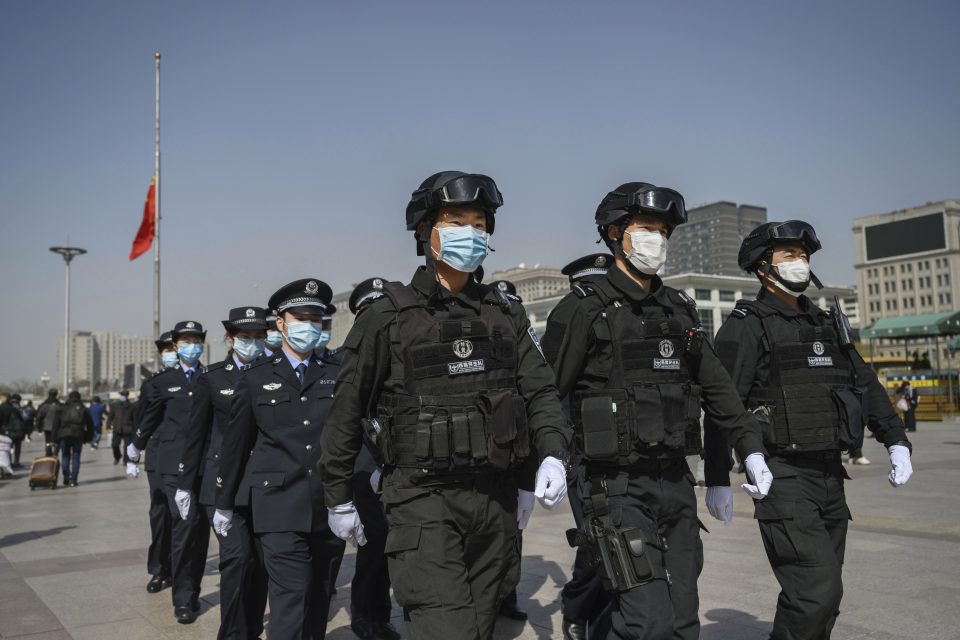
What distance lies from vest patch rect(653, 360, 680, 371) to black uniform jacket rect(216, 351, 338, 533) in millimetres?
1981

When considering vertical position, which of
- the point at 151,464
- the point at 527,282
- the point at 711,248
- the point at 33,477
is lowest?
the point at 33,477

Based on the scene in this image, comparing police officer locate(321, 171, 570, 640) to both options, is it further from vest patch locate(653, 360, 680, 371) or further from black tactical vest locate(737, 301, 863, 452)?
black tactical vest locate(737, 301, 863, 452)

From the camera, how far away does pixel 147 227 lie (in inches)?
1164

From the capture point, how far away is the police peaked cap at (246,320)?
22.9 feet

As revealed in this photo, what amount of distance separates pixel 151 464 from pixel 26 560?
2363 mm

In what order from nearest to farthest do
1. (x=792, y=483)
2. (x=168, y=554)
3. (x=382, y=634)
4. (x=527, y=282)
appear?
(x=792, y=483)
(x=382, y=634)
(x=168, y=554)
(x=527, y=282)

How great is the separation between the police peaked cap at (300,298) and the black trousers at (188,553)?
201 cm

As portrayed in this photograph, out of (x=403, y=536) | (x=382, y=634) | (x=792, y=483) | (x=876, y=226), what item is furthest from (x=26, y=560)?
(x=876, y=226)

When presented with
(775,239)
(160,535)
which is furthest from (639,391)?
(160,535)

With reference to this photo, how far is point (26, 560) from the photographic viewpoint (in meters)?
9.45

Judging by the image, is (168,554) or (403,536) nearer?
(403,536)

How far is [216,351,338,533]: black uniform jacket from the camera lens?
4.93 metres

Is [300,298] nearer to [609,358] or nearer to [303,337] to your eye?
[303,337]

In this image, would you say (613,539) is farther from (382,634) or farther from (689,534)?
(382,634)
